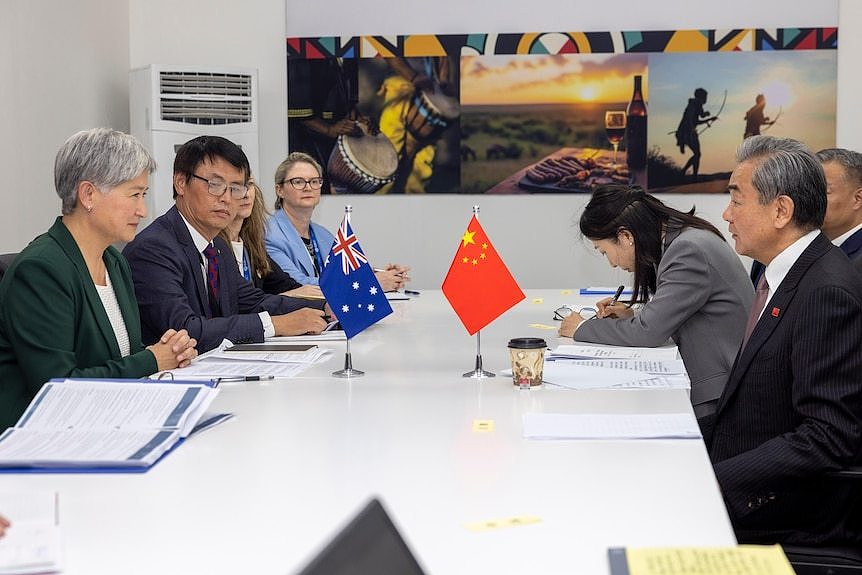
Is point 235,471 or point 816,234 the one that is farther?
point 816,234

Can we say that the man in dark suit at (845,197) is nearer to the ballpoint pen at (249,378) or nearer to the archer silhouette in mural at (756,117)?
the archer silhouette in mural at (756,117)

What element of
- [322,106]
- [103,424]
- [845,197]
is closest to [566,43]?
[322,106]

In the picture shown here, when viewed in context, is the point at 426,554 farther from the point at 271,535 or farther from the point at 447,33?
the point at 447,33

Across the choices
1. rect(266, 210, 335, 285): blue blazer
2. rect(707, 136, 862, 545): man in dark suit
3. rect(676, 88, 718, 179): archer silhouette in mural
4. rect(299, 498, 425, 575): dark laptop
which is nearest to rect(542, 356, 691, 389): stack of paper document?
rect(707, 136, 862, 545): man in dark suit

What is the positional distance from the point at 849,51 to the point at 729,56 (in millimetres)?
735

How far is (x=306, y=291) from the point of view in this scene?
4.22 metres

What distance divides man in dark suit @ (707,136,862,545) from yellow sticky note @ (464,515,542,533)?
0.77 meters

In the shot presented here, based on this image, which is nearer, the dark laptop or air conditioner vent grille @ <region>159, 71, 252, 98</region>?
the dark laptop

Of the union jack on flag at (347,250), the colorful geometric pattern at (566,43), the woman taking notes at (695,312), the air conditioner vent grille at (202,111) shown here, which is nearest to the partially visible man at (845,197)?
the woman taking notes at (695,312)

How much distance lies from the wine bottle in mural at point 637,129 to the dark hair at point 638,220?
3254mm

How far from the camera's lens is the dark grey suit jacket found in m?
2.10

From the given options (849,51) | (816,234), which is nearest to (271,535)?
(816,234)

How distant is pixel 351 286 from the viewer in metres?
2.85

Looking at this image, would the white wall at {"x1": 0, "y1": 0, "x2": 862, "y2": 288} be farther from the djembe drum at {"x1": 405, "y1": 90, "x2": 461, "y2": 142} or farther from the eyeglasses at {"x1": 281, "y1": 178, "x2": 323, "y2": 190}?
the eyeglasses at {"x1": 281, "y1": 178, "x2": 323, "y2": 190}
